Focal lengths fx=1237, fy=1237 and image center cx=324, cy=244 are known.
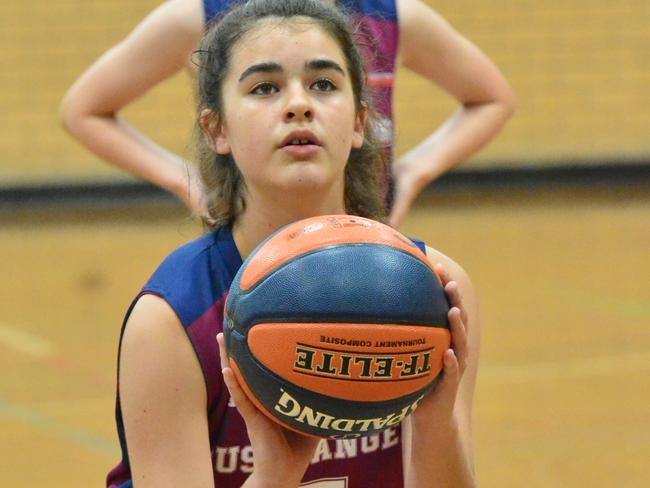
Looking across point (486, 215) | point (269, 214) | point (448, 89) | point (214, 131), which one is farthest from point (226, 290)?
point (486, 215)

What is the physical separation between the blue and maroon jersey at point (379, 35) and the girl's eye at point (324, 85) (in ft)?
2.43

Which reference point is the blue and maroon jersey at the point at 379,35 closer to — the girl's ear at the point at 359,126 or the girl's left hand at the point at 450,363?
the girl's ear at the point at 359,126

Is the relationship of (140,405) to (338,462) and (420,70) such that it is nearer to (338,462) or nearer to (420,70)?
(338,462)

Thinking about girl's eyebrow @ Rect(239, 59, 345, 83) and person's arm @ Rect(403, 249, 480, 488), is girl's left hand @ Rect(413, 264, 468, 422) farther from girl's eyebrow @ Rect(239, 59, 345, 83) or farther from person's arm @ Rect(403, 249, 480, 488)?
girl's eyebrow @ Rect(239, 59, 345, 83)

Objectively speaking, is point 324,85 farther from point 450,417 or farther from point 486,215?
point 486,215

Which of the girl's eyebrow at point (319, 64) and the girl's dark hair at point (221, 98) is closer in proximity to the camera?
the girl's eyebrow at point (319, 64)

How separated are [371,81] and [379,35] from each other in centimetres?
16

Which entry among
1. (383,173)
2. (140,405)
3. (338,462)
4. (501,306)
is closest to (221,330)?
(140,405)

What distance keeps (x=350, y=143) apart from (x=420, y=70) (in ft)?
3.98

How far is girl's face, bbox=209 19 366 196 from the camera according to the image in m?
2.17

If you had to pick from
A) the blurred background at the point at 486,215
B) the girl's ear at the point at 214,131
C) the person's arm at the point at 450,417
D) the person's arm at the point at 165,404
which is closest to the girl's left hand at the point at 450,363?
the person's arm at the point at 450,417

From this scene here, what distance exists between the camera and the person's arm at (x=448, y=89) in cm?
328

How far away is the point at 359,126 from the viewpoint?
2426 millimetres

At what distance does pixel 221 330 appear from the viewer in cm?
223
